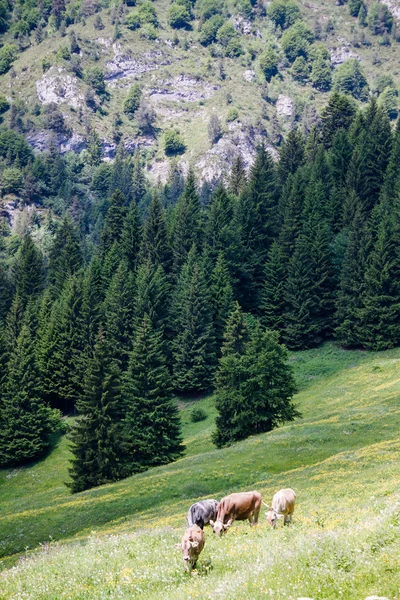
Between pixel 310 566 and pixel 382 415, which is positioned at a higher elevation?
pixel 310 566

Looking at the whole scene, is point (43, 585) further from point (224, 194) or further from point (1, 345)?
point (224, 194)

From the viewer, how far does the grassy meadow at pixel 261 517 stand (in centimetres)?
1309

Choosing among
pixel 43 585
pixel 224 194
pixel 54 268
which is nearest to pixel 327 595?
pixel 43 585

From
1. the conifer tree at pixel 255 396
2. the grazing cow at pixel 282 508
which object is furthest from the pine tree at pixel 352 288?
the grazing cow at pixel 282 508

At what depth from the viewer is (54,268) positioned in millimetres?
119750

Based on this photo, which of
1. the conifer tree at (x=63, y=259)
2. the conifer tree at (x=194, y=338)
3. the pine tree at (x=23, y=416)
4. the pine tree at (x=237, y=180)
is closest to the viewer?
the pine tree at (x=23, y=416)

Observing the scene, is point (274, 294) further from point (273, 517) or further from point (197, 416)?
point (273, 517)

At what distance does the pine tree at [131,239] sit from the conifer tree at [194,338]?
20228 mm

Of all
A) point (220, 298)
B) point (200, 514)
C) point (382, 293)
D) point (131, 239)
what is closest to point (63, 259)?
point (131, 239)

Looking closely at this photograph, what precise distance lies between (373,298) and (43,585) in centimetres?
7574

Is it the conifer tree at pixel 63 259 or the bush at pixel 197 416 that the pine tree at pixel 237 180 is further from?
the bush at pixel 197 416

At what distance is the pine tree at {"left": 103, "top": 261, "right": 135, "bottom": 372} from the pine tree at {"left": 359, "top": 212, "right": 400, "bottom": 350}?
117 feet

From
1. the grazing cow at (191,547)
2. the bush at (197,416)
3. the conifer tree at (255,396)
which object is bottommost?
the bush at (197,416)

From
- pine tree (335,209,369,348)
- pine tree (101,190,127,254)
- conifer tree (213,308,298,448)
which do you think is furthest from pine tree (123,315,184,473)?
pine tree (101,190,127,254)
